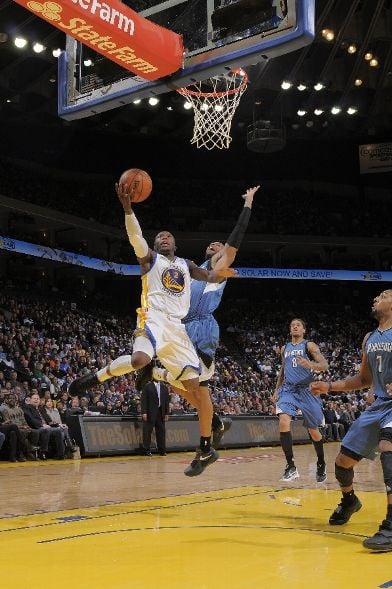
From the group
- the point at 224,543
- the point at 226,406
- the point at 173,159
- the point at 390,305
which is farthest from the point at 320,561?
the point at 173,159

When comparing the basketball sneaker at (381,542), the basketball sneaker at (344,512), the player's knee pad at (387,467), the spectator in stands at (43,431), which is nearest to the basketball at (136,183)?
the player's knee pad at (387,467)

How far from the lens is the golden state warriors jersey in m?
6.55

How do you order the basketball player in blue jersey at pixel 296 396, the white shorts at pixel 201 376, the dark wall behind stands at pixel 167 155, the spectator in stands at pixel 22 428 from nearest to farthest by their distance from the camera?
the white shorts at pixel 201 376, the basketball player in blue jersey at pixel 296 396, the spectator in stands at pixel 22 428, the dark wall behind stands at pixel 167 155

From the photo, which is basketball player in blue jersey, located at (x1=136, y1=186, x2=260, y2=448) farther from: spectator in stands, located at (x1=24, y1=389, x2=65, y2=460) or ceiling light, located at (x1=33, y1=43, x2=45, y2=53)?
ceiling light, located at (x1=33, y1=43, x2=45, y2=53)

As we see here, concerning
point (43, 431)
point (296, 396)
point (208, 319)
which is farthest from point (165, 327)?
point (43, 431)

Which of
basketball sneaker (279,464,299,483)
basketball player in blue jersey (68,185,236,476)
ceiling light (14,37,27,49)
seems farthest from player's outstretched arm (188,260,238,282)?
ceiling light (14,37,27,49)

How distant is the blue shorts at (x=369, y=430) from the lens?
5078mm

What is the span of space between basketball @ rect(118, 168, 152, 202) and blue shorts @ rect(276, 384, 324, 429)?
4384 mm

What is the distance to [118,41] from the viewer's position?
7.64 meters

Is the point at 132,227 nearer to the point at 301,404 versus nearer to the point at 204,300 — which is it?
the point at 204,300

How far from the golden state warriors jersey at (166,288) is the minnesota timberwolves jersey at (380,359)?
6.68 feet

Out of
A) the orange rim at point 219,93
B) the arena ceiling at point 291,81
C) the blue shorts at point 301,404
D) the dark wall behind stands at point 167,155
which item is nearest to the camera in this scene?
the blue shorts at point 301,404

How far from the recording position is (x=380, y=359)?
5.20 m

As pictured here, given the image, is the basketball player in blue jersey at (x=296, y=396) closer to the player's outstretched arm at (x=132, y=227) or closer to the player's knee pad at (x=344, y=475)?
the player's outstretched arm at (x=132, y=227)
